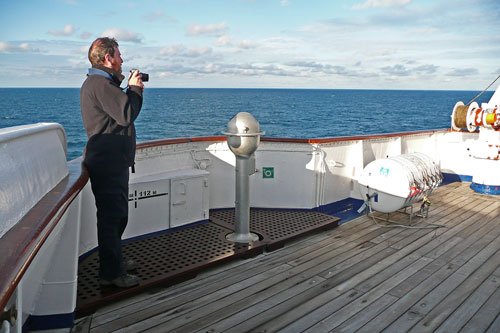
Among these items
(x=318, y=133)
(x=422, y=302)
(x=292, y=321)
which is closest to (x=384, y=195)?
(x=422, y=302)

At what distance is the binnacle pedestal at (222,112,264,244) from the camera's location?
13.2 ft

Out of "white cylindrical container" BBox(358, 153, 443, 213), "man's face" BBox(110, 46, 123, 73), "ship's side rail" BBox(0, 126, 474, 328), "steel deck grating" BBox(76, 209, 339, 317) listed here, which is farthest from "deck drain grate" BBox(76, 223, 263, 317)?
"white cylindrical container" BBox(358, 153, 443, 213)

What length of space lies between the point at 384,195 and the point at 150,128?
143 ft

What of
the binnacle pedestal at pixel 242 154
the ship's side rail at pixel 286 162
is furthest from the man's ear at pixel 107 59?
the binnacle pedestal at pixel 242 154

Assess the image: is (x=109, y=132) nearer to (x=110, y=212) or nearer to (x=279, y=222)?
(x=110, y=212)

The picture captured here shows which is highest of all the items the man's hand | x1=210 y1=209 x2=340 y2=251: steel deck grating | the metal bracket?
the man's hand

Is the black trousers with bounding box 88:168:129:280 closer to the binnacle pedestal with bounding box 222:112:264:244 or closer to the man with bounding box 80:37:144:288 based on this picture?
the man with bounding box 80:37:144:288

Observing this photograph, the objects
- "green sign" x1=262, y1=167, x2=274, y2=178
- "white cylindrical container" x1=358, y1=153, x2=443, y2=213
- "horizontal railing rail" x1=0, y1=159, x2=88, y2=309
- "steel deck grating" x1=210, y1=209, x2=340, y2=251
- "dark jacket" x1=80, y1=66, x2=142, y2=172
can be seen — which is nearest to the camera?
"horizontal railing rail" x1=0, y1=159, x2=88, y2=309

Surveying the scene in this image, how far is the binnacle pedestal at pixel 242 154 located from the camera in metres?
4.02

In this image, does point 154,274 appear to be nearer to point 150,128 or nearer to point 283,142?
point 283,142

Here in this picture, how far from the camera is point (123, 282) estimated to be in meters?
3.10

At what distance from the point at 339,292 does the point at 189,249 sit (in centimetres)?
154

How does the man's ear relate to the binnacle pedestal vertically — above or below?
above

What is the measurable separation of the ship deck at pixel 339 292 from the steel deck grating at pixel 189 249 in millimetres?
86
